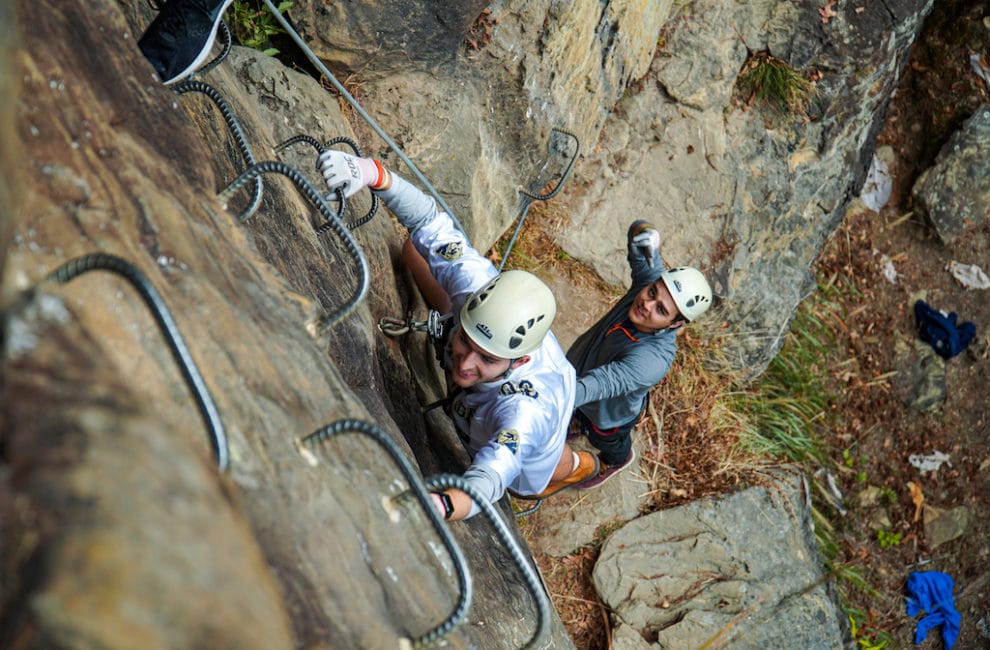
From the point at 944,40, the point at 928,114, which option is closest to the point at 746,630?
the point at 928,114

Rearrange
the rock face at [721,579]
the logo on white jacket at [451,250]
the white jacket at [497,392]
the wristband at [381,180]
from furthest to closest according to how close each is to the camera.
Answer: the rock face at [721,579], the logo on white jacket at [451,250], the wristband at [381,180], the white jacket at [497,392]

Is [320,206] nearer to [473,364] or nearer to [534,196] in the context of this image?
[473,364]

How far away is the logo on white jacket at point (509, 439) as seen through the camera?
3.52 m

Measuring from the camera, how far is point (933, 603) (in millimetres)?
8383

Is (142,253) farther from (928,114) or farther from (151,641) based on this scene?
(928,114)

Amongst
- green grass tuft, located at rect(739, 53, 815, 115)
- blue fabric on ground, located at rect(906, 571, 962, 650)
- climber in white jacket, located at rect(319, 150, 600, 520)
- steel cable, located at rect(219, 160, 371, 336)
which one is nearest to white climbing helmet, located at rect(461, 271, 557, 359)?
climber in white jacket, located at rect(319, 150, 600, 520)

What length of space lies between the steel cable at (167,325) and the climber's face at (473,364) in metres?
1.92

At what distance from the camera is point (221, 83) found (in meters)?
3.69

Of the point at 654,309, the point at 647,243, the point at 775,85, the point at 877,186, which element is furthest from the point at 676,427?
the point at 877,186

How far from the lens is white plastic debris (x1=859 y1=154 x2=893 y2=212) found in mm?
10047

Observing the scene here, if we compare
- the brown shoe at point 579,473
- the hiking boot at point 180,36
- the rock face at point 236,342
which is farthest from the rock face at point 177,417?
the brown shoe at point 579,473

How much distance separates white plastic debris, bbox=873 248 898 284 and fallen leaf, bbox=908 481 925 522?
8.37 ft

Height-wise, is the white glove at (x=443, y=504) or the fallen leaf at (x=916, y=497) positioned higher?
the white glove at (x=443, y=504)

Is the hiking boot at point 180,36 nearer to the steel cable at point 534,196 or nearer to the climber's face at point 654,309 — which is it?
the climber's face at point 654,309
